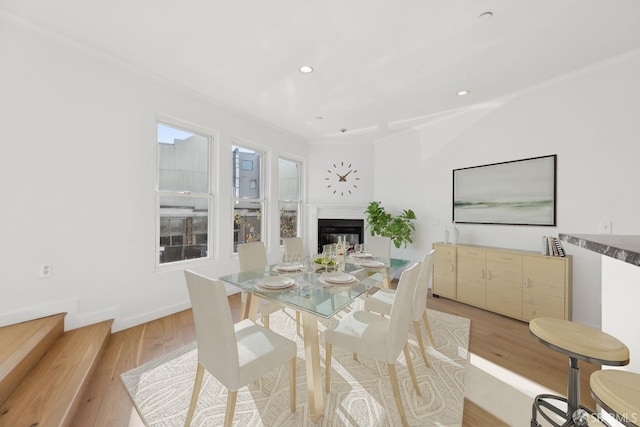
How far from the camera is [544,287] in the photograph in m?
2.87

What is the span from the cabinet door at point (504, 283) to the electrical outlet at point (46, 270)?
4636 mm

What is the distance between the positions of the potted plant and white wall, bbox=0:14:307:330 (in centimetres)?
316

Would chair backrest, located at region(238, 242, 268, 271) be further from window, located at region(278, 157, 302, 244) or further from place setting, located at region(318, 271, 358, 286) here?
window, located at region(278, 157, 302, 244)

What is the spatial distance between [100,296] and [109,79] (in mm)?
2202

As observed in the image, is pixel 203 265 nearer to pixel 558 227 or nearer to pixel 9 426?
pixel 9 426

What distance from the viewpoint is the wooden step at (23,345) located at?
1.58 metres

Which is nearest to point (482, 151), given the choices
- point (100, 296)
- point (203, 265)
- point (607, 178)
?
point (607, 178)

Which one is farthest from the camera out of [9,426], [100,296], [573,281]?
[573,281]

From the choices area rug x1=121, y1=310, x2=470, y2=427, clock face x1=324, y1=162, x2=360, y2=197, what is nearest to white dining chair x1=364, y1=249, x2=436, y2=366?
area rug x1=121, y1=310, x2=470, y2=427

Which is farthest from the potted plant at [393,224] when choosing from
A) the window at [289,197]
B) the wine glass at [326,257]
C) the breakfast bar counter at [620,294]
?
the breakfast bar counter at [620,294]

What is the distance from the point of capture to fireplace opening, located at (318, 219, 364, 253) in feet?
17.9

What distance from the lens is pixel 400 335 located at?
5.57 ft

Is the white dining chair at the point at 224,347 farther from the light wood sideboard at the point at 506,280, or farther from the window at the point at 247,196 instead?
the light wood sideboard at the point at 506,280

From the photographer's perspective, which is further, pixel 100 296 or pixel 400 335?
pixel 100 296
